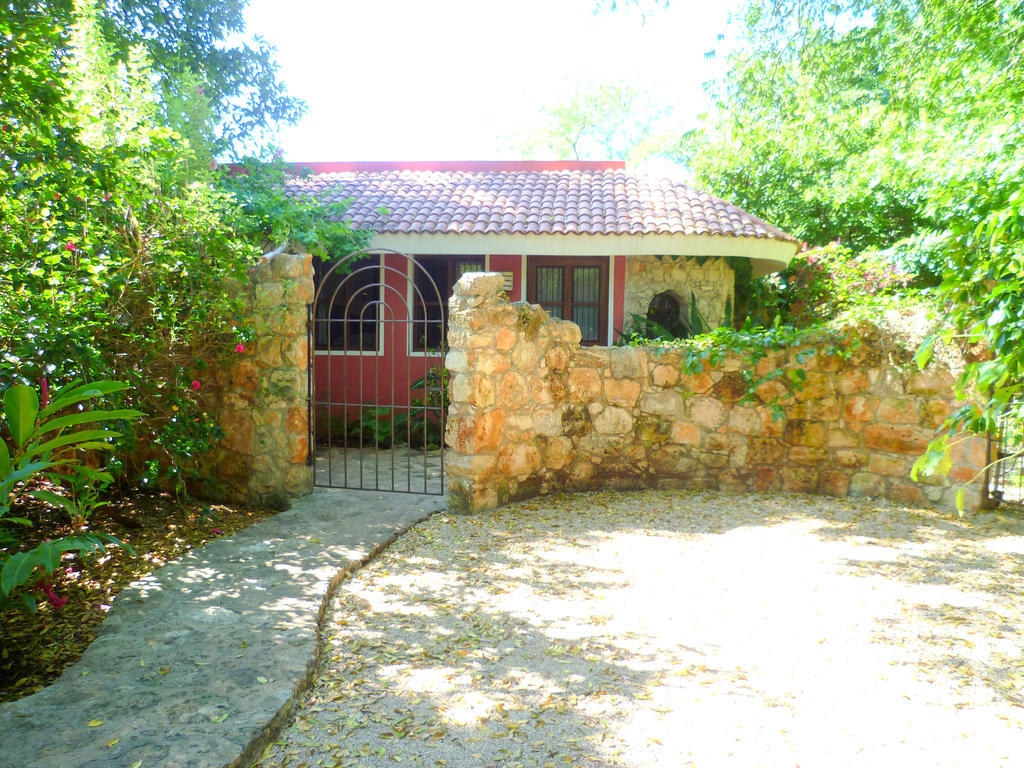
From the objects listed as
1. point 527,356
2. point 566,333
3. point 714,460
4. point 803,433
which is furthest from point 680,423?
point 527,356

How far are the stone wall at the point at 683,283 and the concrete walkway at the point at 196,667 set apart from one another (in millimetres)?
6254

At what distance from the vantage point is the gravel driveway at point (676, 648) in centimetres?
255

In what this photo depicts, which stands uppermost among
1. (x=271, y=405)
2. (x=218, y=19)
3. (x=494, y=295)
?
(x=218, y=19)

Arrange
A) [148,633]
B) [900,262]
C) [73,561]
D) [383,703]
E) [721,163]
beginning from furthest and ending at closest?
[721,163] → [900,262] → [73,561] → [148,633] → [383,703]

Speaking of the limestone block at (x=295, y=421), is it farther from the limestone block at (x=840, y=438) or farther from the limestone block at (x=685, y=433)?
the limestone block at (x=840, y=438)

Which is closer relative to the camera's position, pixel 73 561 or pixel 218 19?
pixel 73 561

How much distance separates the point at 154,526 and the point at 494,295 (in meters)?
2.82

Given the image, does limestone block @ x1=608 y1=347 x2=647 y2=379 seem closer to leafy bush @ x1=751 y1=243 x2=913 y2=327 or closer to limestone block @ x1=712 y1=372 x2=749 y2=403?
limestone block @ x1=712 y1=372 x2=749 y2=403

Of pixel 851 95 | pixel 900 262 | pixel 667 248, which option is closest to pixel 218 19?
pixel 667 248

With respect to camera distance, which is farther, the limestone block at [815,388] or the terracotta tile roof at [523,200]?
the terracotta tile roof at [523,200]

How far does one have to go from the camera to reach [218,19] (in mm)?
10359

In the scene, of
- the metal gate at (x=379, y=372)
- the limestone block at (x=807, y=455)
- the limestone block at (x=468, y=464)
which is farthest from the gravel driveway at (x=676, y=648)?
the metal gate at (x=379, y=372)

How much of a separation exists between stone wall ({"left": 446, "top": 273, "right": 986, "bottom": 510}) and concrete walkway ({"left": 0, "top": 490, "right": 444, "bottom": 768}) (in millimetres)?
1564

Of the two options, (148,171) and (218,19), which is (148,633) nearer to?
(148,171)
